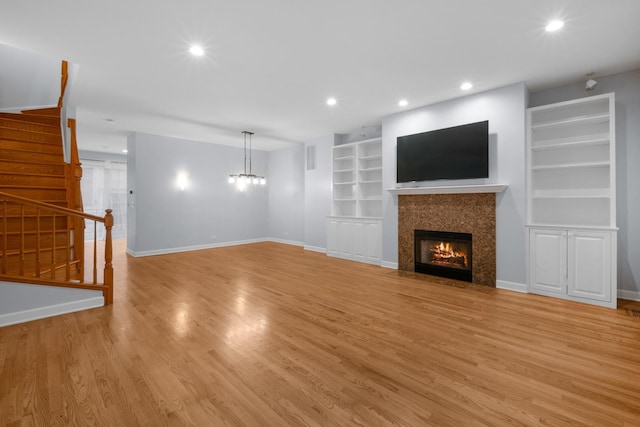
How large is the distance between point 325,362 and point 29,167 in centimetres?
555

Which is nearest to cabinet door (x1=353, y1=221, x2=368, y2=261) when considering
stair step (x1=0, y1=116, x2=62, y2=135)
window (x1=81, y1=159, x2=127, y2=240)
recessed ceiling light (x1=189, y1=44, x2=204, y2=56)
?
recessed ceiling light (x1=189, y1=44, x2=204, y2=56)

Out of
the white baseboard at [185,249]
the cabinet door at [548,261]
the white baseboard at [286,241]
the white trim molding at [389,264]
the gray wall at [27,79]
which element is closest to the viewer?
the cabinet door at [548,261]

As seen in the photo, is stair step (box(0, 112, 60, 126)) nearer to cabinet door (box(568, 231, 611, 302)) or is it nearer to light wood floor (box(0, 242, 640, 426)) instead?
light wood floor (box(0, 242, 640, 426))

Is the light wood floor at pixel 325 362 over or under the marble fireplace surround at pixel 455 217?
under

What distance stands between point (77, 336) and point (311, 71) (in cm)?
406

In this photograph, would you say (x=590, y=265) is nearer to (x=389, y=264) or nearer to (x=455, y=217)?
(x=455, y=217)

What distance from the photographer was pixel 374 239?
623 centimetres

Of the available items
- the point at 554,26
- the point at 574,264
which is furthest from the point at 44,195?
the point at 574,264

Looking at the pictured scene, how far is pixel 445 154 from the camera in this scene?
492cm

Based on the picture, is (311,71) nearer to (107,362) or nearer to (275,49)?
(275,49)

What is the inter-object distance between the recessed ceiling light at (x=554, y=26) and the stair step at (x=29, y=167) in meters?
7.09

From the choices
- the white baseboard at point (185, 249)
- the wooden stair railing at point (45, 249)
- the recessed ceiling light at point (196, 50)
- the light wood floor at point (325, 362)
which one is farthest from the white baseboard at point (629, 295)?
the white baseboard at point (185, 249)

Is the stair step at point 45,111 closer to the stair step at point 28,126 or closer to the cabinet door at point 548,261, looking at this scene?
the stair step at point 28,126

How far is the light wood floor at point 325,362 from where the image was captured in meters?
1.81
